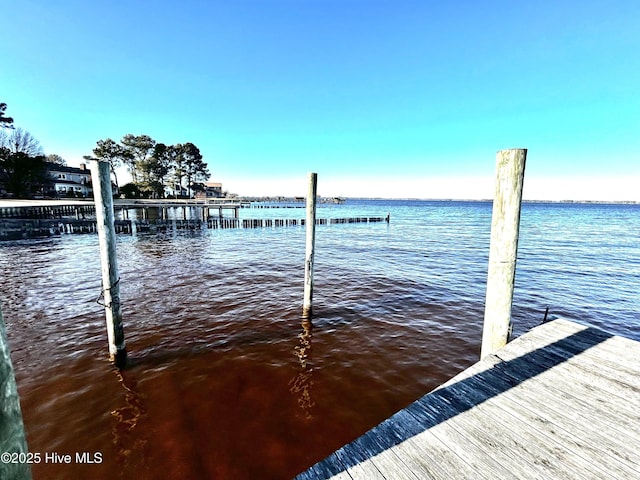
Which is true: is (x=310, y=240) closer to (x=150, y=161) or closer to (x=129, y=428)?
(x=129, y=428)

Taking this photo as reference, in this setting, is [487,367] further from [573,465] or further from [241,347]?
[241,347]

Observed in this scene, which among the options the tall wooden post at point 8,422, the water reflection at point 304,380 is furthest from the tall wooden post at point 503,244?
the tall wooden post at point 8,422

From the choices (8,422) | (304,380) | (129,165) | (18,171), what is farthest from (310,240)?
(129,165)

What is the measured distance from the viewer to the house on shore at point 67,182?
56.9m

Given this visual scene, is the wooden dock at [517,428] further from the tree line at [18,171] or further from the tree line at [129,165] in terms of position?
the tree line at [18,171]

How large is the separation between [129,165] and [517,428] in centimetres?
7999

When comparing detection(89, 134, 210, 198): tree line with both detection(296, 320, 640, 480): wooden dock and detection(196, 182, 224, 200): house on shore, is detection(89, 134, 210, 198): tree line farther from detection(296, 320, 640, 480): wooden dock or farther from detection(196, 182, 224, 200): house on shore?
detection(296, 320, 640, 480): wooden dock

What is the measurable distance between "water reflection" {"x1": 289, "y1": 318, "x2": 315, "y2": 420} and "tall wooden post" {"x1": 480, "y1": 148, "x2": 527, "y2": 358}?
3068mm

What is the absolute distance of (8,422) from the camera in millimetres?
1367

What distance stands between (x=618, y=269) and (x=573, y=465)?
19.6 metres

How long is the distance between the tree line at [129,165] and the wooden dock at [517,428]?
159ft

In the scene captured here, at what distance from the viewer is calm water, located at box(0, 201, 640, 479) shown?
4.09 meters

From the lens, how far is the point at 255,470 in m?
3.71

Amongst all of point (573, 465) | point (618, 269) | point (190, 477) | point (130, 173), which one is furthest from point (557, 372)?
point (130, 173)
